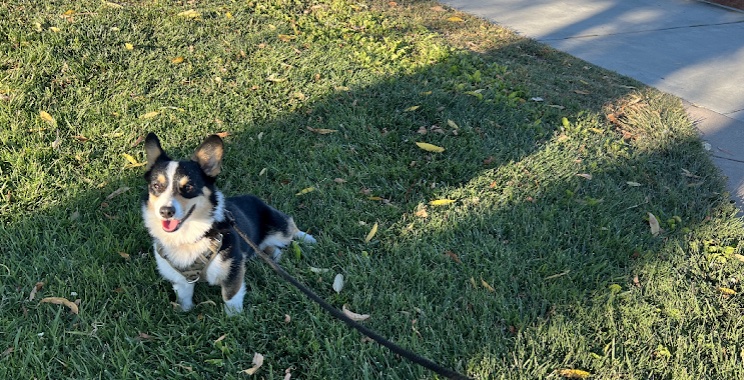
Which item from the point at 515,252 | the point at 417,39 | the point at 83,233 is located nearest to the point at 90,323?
the point at 83,233

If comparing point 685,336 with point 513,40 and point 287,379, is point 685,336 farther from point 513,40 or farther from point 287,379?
point 513,40

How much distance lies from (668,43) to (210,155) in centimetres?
757

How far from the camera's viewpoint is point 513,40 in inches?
305

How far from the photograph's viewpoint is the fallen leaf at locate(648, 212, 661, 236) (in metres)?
3.97

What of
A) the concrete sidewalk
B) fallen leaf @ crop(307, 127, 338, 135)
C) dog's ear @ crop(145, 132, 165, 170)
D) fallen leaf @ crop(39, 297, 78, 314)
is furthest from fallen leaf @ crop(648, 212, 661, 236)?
fallen leaf @ crop(39, 297, 78, 314)

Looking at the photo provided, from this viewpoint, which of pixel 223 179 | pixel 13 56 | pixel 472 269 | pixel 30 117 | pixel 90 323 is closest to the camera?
pixel 90 323

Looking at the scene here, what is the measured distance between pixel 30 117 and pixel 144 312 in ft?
8.30

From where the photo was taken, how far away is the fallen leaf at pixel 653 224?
3968mm

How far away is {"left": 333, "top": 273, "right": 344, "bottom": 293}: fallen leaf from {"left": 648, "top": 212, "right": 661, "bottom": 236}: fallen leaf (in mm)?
2229

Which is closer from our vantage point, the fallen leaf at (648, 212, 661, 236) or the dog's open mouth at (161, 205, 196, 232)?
the dog's open mouth at (161, 205, 196, 232)

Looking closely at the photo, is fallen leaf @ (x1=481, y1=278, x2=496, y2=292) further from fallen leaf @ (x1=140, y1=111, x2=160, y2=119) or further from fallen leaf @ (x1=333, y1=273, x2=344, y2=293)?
fallen leaf @ (x1=140, y1=111, x2=160, y2=119)

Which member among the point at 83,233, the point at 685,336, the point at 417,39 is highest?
the point at 417,39

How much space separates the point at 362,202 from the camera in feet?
13.7

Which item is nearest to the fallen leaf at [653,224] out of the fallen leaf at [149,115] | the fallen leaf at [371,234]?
the fallen leaf at [371,234]
